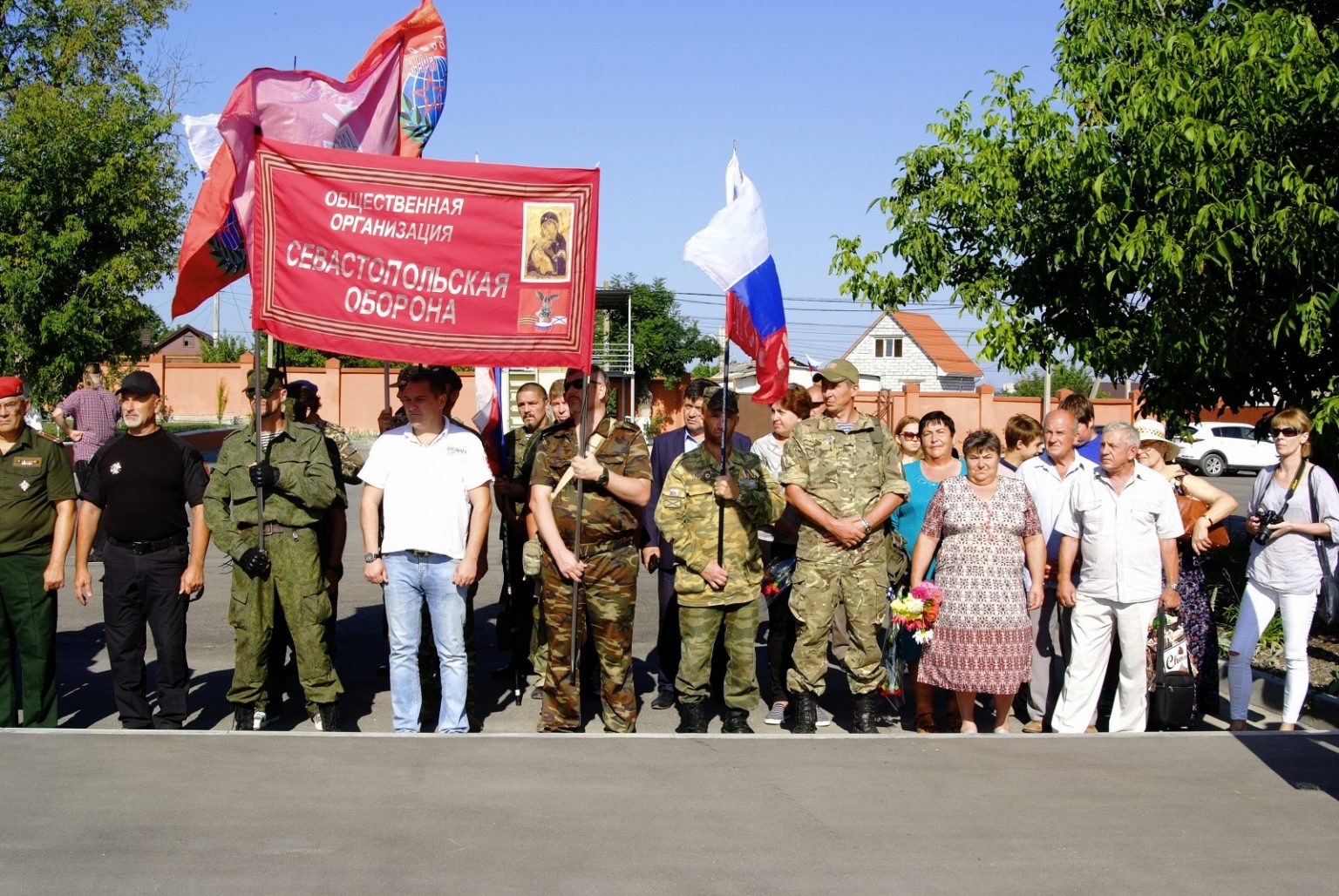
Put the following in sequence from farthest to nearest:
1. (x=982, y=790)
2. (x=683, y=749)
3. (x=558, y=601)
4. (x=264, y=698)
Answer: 1. (x=264, y=698)
2. (x=558, y=601)
3. (x=683, y=749)
4. (x=982, y=790)

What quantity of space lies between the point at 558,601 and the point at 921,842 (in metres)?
2.46

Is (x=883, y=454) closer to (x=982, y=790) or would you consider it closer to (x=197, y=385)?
(x=982, y=790)

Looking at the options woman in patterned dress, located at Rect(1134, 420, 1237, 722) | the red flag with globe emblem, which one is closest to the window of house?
woman in patterned dress, located at Rect(1134, 420, 1237, 722)

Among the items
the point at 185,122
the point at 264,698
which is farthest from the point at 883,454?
the point at 185,122

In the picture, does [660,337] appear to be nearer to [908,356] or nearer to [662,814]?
[908,356]

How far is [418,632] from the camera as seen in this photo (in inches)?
257

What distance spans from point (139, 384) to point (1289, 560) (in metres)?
6.36

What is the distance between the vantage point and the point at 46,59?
2617 cm

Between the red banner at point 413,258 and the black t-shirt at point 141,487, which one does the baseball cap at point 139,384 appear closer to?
the black t-shirt at point 141,487

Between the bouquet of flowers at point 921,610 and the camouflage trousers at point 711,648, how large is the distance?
79 centimetres

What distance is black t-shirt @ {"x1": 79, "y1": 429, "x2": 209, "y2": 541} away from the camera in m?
6.59

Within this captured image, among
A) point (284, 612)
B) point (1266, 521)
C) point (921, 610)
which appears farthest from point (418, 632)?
point (1266, 521)

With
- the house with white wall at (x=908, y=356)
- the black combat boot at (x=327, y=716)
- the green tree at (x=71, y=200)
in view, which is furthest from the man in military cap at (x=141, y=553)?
the house with white wall at (x=908, y=356)

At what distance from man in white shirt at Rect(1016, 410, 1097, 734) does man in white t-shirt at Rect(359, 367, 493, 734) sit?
3.16 meters
